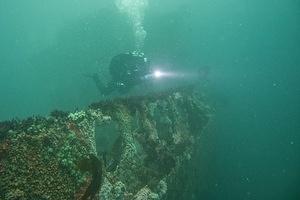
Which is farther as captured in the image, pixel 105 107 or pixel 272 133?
pixel 272 133

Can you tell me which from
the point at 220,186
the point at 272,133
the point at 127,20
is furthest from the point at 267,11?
the point at 220,186

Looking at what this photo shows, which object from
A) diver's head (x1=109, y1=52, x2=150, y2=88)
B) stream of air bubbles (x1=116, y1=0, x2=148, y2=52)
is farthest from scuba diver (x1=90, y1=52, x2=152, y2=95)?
stream of air bubbles (x1=116, y1=0, x2=148, y2=52)

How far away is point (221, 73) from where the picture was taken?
2847 centimetres

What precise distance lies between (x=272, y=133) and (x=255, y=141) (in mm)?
1812

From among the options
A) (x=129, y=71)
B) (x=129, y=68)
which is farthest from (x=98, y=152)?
(x=129, y=68)

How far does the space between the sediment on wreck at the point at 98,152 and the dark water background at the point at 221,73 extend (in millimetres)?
2956

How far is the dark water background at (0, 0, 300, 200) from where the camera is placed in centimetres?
1619

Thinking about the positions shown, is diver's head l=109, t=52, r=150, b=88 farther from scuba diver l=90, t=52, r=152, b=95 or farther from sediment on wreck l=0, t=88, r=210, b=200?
sediment on wreck l=0, t=88, r=210, b=200

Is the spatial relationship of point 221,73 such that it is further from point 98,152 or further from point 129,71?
point 98,152

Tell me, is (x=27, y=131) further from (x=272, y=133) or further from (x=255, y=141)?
(x=272, y=133)

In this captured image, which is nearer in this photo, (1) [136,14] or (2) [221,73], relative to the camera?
(2) [221,73]

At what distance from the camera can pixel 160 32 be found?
31422 millimetres

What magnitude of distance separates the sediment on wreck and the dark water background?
9.70 feet

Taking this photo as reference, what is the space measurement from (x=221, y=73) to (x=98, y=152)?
22.9 metres
